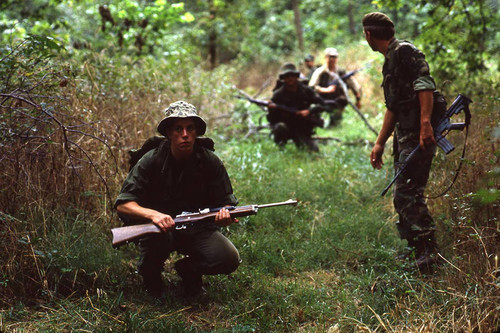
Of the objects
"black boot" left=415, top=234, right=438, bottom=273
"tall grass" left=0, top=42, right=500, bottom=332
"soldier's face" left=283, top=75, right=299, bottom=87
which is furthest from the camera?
"soldier's face" left=283, top=75, right=299, bottom=87

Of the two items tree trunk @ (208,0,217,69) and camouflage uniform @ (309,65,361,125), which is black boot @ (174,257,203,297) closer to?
camouflage uniform @ (309,65,361,125)

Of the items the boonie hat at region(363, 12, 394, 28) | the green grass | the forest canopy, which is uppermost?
the forest canopy

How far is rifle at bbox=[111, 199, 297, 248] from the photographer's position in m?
3.47

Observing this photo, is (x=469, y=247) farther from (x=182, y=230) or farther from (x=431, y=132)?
(x=182, y=230)

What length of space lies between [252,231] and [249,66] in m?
14.9

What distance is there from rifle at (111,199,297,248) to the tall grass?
47 centimetres

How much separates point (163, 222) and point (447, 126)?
2.41 metres

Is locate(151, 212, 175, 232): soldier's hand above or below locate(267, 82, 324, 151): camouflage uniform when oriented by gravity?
below

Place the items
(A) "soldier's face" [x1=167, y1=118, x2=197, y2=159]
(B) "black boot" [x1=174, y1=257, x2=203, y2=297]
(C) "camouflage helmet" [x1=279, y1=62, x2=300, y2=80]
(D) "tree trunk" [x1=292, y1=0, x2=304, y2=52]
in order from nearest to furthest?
(A) "soldier's face" [x1=167, y1=118, x2=197, y2=159]
(B) "black boot" [x1=174, y1=257, x2=203, y2=297]
(C) "camouflage helmet" [x1=279, y1=62, x2=300, y2=80]
(D) "tree trunk" [x1=292, y1=0, x2=304, y2=52]

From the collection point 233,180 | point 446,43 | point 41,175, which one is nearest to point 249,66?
point 446,43

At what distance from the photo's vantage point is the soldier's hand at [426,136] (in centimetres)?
399

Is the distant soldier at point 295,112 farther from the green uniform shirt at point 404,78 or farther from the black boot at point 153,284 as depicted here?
the black boot at point 153,284

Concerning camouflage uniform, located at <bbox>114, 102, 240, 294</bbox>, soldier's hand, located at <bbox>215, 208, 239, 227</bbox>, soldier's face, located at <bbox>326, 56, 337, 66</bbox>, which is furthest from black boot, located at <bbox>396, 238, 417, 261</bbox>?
soldier's face, located at <bbox>326, 56, 337, 66</bbox>

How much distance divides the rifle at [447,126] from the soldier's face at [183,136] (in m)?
1.61
